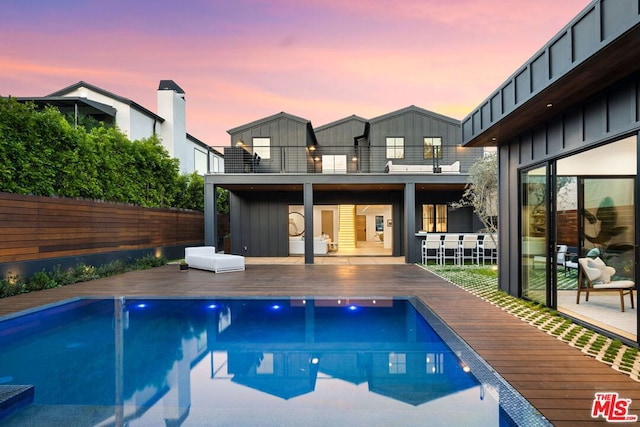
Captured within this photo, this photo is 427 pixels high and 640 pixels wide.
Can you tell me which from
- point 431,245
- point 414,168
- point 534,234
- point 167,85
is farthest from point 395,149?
point 167,85

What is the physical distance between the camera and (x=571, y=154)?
14.1 feet

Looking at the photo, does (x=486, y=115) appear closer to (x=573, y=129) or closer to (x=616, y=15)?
(x=573, y=129)

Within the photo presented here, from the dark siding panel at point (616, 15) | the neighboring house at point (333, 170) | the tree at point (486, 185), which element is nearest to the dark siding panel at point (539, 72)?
the dark siding panel at point (616, 15)

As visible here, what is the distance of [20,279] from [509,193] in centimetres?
953

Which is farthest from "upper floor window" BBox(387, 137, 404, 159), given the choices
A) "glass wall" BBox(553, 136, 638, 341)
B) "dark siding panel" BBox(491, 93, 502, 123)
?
"dark siding panel" BBox(491, 93, 502, 123)

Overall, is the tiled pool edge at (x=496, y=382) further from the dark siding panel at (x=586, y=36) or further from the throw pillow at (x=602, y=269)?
the dark siding panel at (x=586, y=36)

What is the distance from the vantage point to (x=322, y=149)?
593 inches

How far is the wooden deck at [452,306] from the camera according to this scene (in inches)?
97.0

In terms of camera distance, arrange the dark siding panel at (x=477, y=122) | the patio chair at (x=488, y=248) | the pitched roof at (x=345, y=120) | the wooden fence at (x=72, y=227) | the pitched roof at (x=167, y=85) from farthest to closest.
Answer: the pitched roof at (x=167, y=85) < the pitched roof at (x=345, y=120) < the patio chair at (x=488, y=248) < the wooden fence at (x=72, y=227) < the dark siding panel at (x=477, y=122)

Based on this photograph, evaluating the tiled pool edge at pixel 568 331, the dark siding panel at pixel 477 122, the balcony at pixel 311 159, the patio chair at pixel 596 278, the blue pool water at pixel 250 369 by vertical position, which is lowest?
the blue pool water at pixel 250 369

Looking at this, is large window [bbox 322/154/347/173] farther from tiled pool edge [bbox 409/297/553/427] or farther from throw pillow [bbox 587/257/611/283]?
tiled pool edge [bbox 409/297/553/427]

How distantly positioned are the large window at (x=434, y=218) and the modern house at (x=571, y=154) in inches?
247

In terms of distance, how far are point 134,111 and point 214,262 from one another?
31.9 feet

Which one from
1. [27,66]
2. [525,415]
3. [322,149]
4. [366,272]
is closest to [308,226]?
[366,272]
